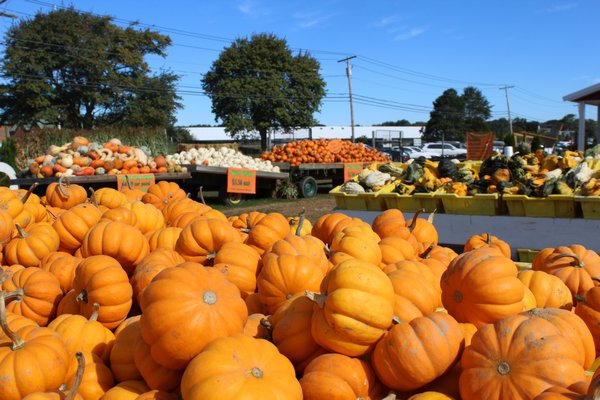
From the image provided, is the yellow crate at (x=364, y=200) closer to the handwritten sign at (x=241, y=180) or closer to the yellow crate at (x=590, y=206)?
the yellow crate at (x=590, y=206)

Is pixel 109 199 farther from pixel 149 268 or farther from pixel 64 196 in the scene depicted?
pixel 149 268

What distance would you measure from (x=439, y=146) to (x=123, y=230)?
4538cm

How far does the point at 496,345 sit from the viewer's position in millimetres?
1732

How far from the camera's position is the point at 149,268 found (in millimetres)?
2746

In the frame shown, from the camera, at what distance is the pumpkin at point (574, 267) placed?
2.92 meters

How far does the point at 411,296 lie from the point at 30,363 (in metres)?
1.70

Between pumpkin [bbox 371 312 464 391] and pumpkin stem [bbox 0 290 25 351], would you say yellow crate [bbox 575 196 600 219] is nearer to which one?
pumpkin [bbox 371 312 464 391]

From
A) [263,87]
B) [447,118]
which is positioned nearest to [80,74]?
[263,87]

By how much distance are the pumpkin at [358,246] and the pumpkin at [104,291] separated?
50.8 inches

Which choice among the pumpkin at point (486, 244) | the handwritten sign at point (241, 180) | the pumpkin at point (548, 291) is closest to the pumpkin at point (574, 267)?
the pumpkin at point (548, 291)

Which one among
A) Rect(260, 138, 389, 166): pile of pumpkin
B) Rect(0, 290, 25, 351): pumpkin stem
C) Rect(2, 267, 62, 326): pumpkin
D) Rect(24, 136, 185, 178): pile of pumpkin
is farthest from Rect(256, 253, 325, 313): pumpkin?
Rect(260, 138, 389, 166): pile of pumpkin

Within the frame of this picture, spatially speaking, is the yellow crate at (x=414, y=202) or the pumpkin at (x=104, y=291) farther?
the yellow crate at (x=414, y=202)

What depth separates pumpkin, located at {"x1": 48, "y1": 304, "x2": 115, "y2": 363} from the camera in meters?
2.35

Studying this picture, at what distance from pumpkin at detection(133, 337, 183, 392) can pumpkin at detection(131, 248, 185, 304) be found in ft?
2.03
